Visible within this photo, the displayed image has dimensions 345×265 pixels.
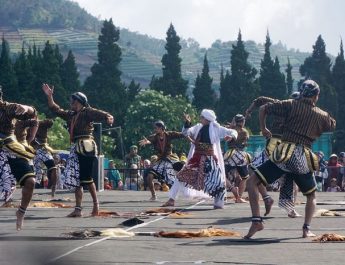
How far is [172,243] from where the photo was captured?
11789mm

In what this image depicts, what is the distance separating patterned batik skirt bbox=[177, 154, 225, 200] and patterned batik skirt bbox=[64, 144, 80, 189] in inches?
110

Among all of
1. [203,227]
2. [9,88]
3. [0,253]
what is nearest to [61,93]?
[9,88]

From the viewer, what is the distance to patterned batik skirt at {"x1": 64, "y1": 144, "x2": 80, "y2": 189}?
660 inches

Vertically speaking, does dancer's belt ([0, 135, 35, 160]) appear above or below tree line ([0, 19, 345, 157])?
below

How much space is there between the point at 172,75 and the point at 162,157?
8196 centimetres

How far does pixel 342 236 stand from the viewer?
40.4 feet

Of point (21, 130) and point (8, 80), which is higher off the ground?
point (8, 80)

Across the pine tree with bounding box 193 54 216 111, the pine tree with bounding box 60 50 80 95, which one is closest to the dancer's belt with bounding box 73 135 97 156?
the pine tree with bounding box 60 50 80 95

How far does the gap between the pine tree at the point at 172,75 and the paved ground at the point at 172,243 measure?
84570 millimetres

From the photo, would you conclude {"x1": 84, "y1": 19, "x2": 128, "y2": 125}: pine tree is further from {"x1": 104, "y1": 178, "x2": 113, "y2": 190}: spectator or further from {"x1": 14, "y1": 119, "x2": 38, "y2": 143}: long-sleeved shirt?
{"x1": 14, "y1": 119, "x2": 38, "y2": 143}: long-sleeved shirt

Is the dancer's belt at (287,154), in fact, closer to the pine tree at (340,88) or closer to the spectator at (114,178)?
the spectator at (114,178)

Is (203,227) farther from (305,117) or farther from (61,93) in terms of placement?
(61,93)

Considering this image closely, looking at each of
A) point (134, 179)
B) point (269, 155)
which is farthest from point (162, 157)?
point (134, 179)

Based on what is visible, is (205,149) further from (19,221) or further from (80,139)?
(19,221)
